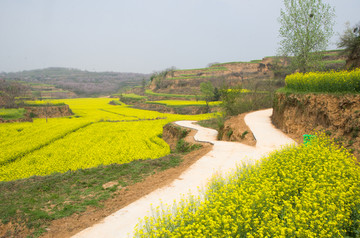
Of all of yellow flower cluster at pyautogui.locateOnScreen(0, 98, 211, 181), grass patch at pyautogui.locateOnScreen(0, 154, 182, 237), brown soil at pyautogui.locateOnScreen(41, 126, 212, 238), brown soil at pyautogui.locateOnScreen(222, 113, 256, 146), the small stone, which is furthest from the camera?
yellow flower cluster at pyautogui.locateOnScreen(0, 98, 211, 181)

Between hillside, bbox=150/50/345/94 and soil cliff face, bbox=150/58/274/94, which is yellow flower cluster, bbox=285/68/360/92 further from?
soil cliff face, bbox=150/58/274/94

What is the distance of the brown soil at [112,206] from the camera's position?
15.8 ft

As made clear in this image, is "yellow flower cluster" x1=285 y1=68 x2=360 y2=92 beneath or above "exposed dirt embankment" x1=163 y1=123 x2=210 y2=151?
above

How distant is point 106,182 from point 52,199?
65.2 inches

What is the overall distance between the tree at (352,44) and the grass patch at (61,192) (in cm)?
1706

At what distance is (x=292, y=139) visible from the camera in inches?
421

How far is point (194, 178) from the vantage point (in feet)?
22.7

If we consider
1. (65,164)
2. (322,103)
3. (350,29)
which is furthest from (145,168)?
(350,29)

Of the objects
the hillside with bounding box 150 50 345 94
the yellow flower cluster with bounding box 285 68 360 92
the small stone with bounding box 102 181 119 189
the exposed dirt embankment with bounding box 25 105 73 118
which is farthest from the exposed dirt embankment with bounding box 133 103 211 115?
the small stone with bounding box 102 181 119 189

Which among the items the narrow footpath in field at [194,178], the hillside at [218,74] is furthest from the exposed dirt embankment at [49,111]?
the narrow footpath in field at [194,178]

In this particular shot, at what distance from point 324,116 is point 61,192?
11.0 meters

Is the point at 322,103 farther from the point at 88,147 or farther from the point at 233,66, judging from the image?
the point at 233,66

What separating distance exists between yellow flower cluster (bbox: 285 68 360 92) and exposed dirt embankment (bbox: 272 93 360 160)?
0.43 metres

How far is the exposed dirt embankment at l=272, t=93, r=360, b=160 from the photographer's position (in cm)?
820
